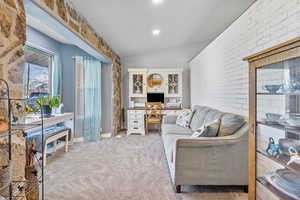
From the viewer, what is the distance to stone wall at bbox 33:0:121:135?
2.10m

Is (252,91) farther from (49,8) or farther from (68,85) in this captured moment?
(68,85)

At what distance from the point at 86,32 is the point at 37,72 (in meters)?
1.69

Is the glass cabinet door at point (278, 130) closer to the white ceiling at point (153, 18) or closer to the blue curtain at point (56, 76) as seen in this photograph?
the white ceiling at point (153, 18)

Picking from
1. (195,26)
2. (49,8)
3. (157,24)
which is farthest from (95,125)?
(195,26)

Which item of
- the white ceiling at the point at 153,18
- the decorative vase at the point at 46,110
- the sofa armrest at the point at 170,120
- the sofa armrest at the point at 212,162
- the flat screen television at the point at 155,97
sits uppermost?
the white ceiling at the point at 153,18

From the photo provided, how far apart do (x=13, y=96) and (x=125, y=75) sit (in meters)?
4.68

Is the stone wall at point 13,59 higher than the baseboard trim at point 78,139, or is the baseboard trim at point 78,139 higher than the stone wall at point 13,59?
the stone wall at point 13,59

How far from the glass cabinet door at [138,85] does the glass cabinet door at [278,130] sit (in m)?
4.32

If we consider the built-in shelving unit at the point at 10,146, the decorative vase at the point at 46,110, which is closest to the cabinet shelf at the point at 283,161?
the built-in shelving unit at the point at 10,146

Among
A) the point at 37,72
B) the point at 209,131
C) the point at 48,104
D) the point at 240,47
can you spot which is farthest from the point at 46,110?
the point at 240,47

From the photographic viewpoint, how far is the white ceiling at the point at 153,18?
8.94 ft

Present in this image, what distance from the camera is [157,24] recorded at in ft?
11.9

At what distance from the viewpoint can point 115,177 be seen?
8.32 ft

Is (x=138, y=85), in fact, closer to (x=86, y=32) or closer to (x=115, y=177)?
(x=86, y=32)
